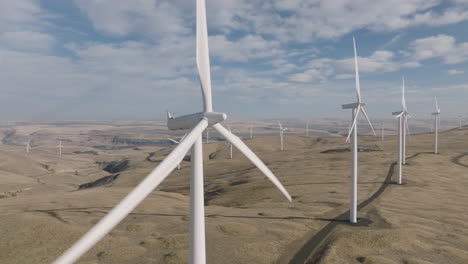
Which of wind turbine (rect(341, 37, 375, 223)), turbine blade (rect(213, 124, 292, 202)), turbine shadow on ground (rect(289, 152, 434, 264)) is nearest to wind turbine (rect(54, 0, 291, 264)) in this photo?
turbine blade (rect(213, 124, 292, 202))

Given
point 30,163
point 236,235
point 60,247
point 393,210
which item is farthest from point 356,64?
point 30,163

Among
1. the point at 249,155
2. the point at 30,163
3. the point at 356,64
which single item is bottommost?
the point at 30,163

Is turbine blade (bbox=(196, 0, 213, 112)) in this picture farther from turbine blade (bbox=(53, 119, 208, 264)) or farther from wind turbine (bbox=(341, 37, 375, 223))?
wind turbine (bbox=(341, 37, 375, 223))

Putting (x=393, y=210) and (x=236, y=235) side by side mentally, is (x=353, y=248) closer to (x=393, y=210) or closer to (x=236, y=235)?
(x=236, y=235)

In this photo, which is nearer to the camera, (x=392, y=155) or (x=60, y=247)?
(x=60, y=247)

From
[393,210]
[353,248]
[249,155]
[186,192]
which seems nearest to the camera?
[249,155]

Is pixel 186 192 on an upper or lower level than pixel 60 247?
lower

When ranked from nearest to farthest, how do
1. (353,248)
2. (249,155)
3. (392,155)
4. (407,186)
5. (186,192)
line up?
(249,155), (353,248), (407,186), (186,192), (392,155)

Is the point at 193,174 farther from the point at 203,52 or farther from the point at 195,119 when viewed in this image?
the point at 203,52
